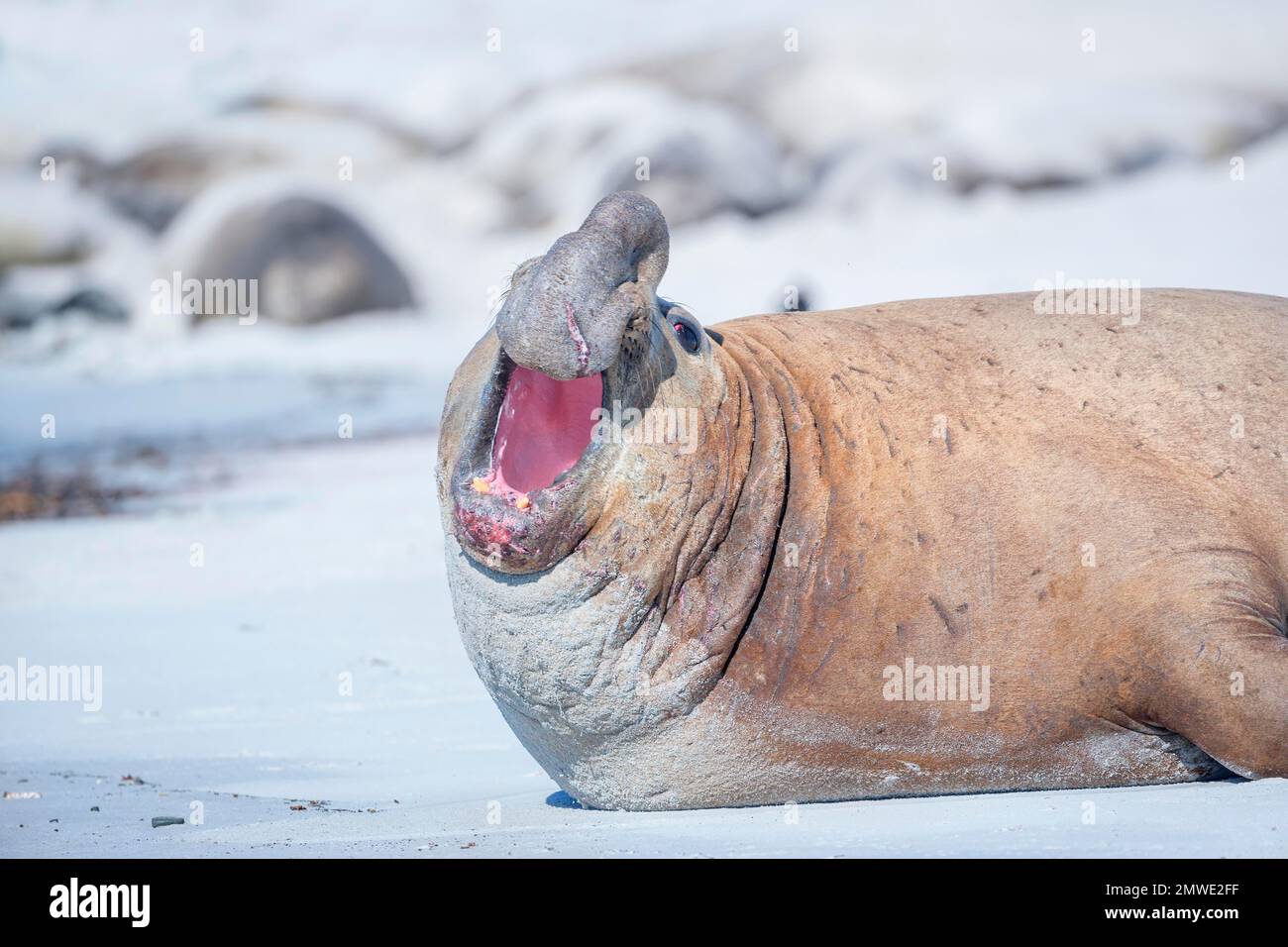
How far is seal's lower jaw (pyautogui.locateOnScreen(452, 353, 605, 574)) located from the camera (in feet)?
12.6

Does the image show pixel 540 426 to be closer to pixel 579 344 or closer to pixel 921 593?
pixel 579 344

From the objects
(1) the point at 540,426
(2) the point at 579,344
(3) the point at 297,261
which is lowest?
(1) the point at 540,426

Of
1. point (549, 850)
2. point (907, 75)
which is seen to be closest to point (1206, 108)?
point (907, 75)

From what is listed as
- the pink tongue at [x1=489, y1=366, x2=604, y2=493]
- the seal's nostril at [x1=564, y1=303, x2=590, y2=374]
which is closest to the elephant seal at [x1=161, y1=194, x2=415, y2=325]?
the pink tongue at [x1=489, y1=366, x2=604, y2=493]

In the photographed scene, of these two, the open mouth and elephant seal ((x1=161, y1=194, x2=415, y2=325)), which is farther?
elephant seal ((x1=161, y1=194, x2=415, y2=325))

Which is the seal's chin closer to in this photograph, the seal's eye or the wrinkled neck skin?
the wrinkled neck skin

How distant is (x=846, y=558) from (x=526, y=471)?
82 cm

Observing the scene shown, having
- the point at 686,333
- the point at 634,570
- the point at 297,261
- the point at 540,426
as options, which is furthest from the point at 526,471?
the point at 297,261

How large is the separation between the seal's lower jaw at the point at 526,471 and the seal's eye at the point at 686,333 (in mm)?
287

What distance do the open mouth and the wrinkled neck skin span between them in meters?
0.08

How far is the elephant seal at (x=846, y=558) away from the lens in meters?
3.93

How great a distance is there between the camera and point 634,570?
3945mm

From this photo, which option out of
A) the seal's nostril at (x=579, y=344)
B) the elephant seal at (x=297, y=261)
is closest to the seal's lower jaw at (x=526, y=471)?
the seal's nostril at (x=579, y=344)

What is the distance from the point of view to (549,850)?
11.9 feet
